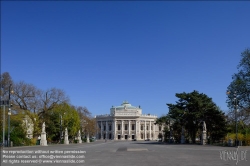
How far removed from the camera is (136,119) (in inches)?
6870

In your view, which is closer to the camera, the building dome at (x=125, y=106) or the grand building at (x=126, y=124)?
the grand building at (x=126, y=124)

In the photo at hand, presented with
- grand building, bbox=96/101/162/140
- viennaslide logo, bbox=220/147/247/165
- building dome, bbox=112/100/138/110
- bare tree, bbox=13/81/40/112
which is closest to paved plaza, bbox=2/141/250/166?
viennaslide logo, bbox=220/147/247/165

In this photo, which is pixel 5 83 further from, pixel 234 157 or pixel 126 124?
pixel 126 124

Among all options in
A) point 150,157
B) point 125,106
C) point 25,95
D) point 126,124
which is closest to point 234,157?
point 150,157

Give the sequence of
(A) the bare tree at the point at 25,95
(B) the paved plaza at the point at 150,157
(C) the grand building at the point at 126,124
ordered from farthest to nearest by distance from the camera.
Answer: (C) the grand building at the point at 126,124, (A) the bare tree at the point at 25,95, (B) the paved plaza at the point at 150,157

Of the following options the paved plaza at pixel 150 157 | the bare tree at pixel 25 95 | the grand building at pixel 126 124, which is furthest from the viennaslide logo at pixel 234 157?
the grand building at pixel 126 124

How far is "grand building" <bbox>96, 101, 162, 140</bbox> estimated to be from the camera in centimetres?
17468

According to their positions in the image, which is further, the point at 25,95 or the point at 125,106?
the point at 125,106

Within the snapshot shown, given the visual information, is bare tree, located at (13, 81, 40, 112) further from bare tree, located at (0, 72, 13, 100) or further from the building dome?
the building dome

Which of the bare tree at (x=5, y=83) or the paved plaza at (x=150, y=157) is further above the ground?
the bare tree at (x=5, y=83)

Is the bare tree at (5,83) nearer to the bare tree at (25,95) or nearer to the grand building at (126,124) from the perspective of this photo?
the bare tree at (25,95)

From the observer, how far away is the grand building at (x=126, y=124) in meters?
175

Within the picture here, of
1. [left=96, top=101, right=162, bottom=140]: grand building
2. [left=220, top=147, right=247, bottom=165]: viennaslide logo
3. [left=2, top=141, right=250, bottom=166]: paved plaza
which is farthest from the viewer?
[left=96, top=101, right=162, bottom=140]: grand building

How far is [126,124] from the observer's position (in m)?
176
